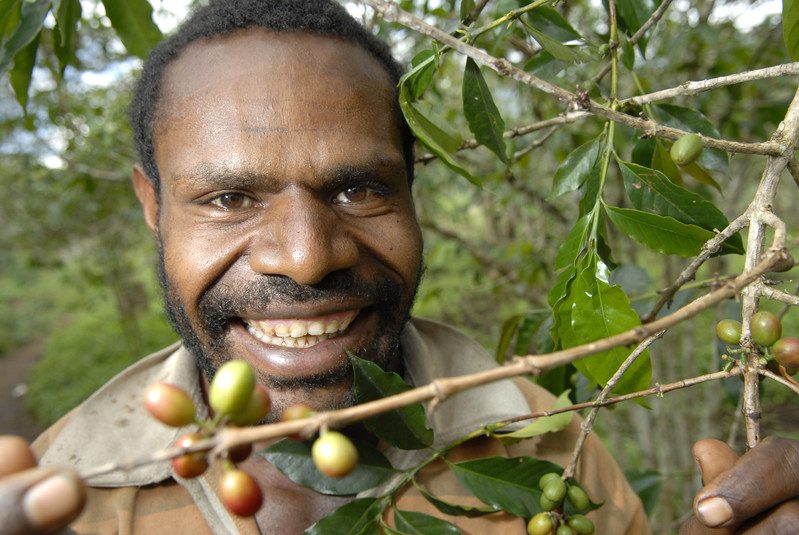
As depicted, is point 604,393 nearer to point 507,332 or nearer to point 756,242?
point 756,242

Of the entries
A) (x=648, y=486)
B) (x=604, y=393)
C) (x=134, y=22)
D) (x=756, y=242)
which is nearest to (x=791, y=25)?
(x=756, y=242)

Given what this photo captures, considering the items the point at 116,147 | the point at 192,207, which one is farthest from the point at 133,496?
the point at 116,147

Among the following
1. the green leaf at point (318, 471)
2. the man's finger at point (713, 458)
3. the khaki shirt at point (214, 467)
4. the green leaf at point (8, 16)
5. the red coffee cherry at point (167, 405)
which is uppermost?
the green leaf at point (8, 16)

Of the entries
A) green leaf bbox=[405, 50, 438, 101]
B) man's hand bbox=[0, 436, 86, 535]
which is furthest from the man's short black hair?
man's hand bbox=[0, 436, 86, 535]

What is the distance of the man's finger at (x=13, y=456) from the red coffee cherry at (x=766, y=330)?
1013 millimetres

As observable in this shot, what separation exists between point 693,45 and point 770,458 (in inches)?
133

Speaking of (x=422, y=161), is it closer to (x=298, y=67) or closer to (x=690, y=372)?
(x=298, y=67)

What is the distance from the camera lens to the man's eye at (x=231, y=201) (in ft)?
4.60

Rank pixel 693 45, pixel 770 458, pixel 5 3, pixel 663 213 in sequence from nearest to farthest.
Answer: pixel 770 458 < pixel 663 213 < pixel 5 3 < pixel 693 45

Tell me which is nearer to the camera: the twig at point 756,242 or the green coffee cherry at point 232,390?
the green coffee cherry at point 232,390

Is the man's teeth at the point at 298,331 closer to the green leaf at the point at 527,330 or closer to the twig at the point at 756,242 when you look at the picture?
the green leaf at the point at 527,330

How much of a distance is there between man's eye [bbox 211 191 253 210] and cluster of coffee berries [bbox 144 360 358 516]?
81cm

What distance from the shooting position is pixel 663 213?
1.19 metres

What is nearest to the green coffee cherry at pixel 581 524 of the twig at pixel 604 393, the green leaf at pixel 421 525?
the twig at pixel 604 393
